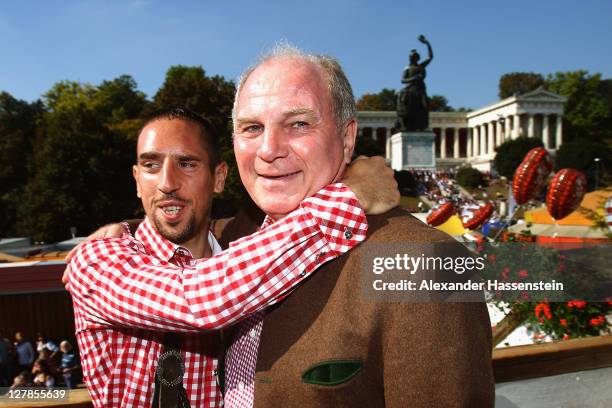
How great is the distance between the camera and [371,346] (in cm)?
153

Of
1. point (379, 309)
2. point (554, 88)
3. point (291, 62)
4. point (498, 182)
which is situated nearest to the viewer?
point (379, 309)

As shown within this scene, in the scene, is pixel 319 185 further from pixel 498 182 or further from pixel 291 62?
pixel 498 182

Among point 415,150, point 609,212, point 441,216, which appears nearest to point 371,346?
point 609,212

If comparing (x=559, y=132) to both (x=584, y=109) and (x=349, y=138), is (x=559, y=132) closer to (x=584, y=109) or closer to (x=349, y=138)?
(x=584, y=109)

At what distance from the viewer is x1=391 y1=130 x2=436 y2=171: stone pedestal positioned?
105 feet

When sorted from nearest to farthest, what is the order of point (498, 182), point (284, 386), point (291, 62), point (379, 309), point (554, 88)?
point (379, 309), point (284, 386), point (291, 62), point (498, 182), point (554, 88)

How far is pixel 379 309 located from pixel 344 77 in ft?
3.05

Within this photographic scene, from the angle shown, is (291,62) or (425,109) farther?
(425,109)

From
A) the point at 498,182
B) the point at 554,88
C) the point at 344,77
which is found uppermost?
the point at 554,88

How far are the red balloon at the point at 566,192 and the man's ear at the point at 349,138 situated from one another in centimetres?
934

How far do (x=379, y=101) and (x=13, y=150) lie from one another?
225ft

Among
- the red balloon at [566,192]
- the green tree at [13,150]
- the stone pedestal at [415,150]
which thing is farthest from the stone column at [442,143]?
the red balloon at [566,192]

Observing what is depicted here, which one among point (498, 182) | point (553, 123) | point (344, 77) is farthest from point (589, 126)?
point (344, 77)

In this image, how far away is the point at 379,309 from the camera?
1.52 m
